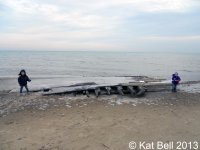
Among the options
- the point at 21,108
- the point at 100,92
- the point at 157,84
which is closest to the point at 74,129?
the point at 21,108

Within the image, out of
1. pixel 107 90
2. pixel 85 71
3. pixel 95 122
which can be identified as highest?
pixel 107 90

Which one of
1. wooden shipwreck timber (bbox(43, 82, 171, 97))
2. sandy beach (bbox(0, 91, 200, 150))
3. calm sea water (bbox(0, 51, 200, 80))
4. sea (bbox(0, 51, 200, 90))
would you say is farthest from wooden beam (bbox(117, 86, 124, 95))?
calm sea water (bbox(0, 51, 200, 80))

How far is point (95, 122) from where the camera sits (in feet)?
34.0

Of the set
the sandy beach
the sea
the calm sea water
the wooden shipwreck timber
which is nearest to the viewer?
the sandy beach

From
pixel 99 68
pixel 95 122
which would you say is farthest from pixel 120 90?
pixel 99 68

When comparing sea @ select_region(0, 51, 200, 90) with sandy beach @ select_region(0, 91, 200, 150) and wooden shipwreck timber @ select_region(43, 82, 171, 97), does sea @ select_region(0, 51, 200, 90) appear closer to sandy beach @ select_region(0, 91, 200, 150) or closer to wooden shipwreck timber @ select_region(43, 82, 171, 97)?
wooden shipwreck timber @ select_region(43, 82, 171, 97)

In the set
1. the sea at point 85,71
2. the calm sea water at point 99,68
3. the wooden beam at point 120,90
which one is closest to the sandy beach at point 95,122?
the wooden beam at point 120,90

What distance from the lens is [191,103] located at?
14.0m

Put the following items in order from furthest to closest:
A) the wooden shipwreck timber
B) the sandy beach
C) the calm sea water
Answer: the calm sea water < the wooden shipwreck timber < the sandy beach

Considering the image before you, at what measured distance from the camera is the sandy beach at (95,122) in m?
8.49

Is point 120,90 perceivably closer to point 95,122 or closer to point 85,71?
point 95,122

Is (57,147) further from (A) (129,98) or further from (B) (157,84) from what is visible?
(B) (157,84)

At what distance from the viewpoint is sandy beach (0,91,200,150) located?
8.49 m

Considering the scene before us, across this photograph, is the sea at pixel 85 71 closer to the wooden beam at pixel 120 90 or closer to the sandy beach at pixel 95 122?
the wooden beam at pixel 120 90
